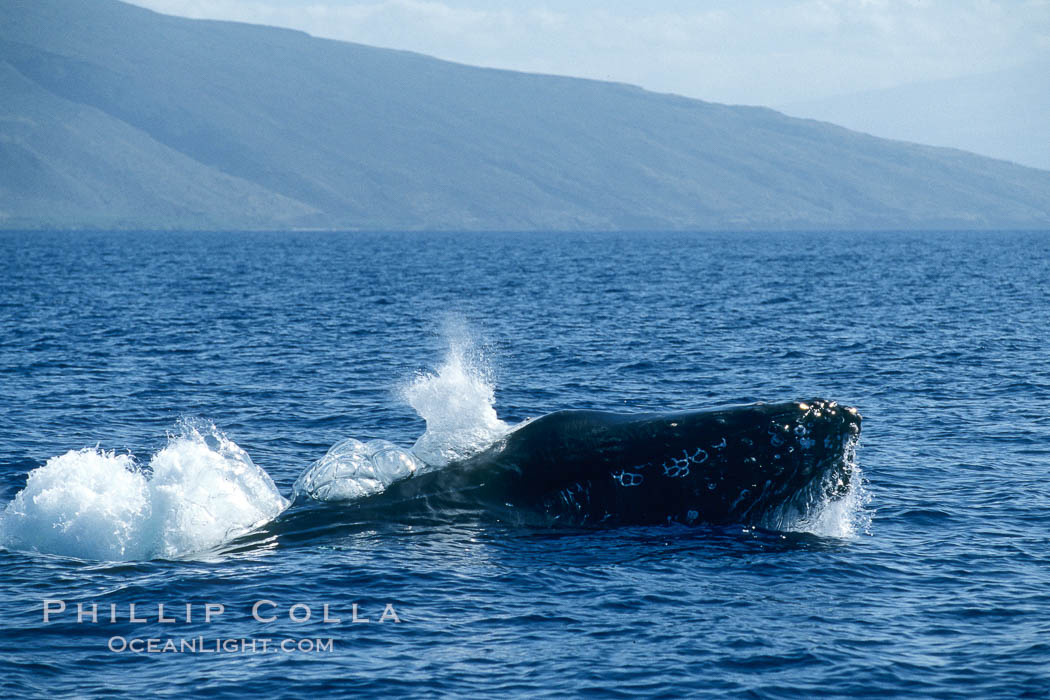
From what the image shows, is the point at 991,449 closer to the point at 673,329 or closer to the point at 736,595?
the point at 736,595

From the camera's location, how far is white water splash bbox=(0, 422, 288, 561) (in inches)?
755

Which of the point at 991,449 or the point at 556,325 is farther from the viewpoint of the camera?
the point at 556,325

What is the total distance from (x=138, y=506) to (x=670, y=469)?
8901mm

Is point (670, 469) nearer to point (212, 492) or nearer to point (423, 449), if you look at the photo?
point (423, 449)

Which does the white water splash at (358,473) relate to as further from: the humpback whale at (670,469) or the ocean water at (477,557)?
the humpback whale at (670,469)

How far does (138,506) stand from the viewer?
19.8 metres

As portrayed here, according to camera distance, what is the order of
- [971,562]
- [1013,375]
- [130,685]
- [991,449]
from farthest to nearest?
[1013,375]
[991,449]
[971,562]
[130,685]

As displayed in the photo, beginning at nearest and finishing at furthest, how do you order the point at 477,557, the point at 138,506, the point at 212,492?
the point at 477,557 < the point at 138,506 < the point at 212,492

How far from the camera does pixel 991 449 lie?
27609 mm

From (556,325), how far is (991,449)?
30982 millimetres

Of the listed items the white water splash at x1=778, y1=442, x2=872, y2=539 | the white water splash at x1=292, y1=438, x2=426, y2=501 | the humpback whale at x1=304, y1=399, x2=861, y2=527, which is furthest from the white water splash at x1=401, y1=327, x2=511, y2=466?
the white water splash at x1=778, y1=442, x2=872, y2=539

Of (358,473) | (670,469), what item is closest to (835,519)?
(670,469)

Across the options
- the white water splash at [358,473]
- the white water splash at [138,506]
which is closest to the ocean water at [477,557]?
the white water splash at [138,506]

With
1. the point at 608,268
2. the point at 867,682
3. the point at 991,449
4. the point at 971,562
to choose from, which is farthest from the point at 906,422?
the point at 608,268
